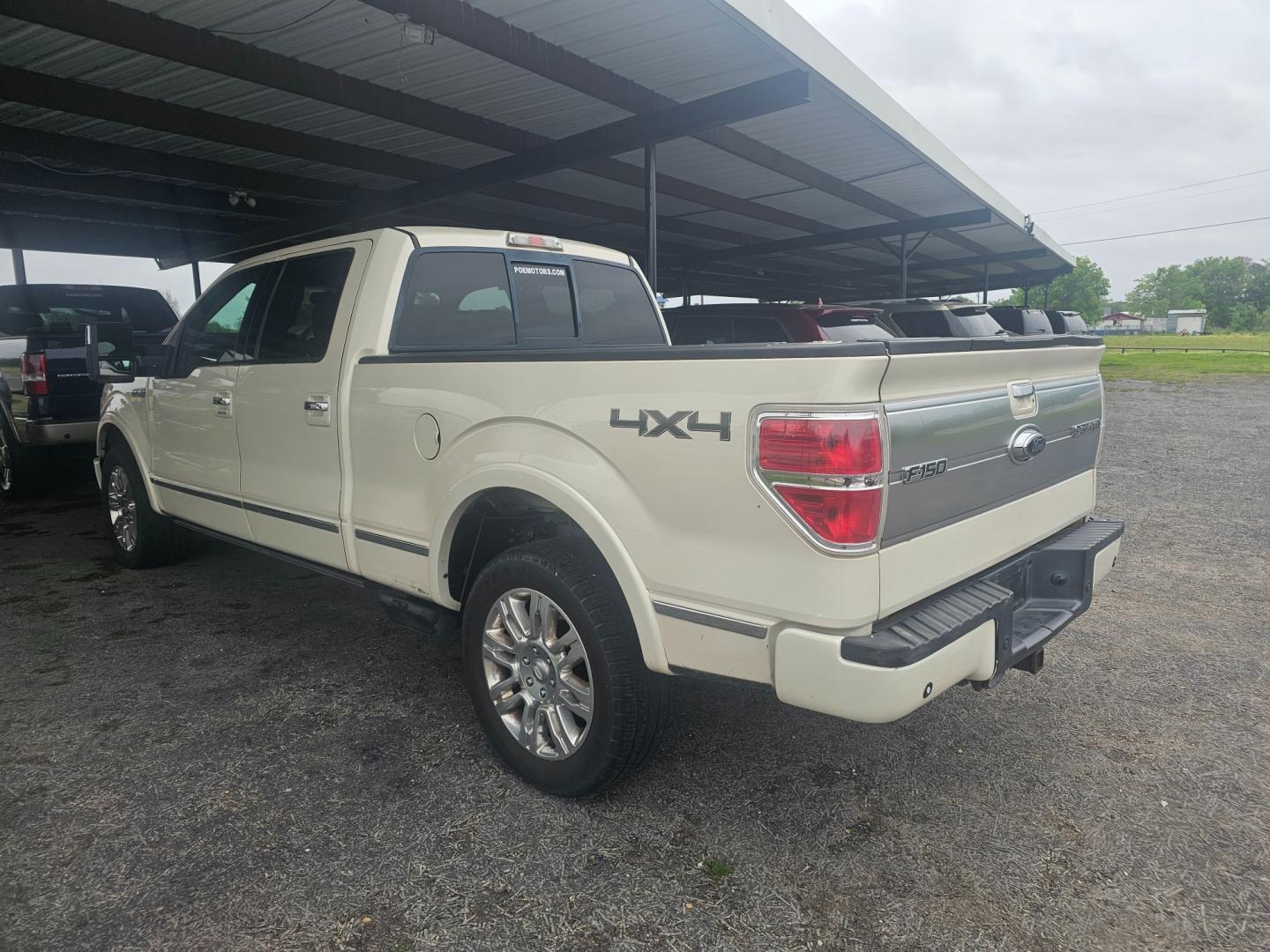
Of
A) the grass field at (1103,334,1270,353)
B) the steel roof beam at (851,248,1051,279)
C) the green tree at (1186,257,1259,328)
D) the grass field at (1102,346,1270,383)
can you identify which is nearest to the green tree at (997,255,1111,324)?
the green tree at (1186,257,1259,328)

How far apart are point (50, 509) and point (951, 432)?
839 cm

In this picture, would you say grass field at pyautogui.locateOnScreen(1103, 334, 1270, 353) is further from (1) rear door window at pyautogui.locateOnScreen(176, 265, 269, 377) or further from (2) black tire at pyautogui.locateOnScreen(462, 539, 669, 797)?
(2) black tire at pyautogui.locateOnScreen(462, 539, 669, 797)

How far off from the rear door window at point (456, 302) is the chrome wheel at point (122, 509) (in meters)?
3.04

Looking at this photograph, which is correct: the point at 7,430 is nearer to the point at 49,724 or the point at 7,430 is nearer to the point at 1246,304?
the point at 49,724

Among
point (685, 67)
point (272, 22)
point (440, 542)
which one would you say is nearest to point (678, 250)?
point (685, 67)

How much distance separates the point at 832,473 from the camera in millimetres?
2115

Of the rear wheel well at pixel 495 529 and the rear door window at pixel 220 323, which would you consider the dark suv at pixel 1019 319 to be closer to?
the rear door window at pixel 220 323

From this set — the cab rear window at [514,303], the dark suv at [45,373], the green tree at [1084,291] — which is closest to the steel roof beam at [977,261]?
the cab rear window at [514,303]

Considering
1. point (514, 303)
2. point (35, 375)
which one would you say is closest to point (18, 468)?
point (35, 375)

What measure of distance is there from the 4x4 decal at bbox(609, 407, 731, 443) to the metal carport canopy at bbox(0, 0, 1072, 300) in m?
3.89

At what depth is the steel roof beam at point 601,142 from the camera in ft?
23.5

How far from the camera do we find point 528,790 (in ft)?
9.79

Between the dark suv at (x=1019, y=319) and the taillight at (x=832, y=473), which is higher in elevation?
the dark suv at (x=1019, y=319)

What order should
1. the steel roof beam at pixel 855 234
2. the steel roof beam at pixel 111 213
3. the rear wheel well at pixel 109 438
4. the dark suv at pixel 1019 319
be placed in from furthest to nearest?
1. the dark suv at pixel 1019 319
2. the steel roof beam at pixel 855 234
3. the steel roof beam at pixel 111 213
4. the rear wheel well at pixel 109 438
